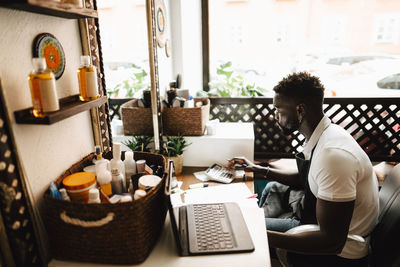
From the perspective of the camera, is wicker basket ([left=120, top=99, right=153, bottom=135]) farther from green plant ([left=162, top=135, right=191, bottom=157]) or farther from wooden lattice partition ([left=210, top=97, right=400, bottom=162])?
wooden lattice partition ([left=210, top=97, right=400, bottom=162])

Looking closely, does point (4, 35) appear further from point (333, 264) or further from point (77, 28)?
point (333, 264)

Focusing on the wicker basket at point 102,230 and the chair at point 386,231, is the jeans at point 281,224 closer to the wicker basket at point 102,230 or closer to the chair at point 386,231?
the chair at point 386,231

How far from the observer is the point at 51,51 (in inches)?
36.7

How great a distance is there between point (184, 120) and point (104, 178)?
3.06 ft

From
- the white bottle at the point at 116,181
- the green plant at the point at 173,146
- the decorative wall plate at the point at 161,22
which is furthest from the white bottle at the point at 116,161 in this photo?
the decorative wall plate at the point at 161,22

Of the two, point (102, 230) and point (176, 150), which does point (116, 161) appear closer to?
point (102, 230)

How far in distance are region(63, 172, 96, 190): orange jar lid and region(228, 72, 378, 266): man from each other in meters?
0.82

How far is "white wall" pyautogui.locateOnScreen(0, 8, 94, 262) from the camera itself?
77 cm

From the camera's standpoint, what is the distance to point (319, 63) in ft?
9.57

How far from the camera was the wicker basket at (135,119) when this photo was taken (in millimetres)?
1734

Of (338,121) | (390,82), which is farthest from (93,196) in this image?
(390,82)

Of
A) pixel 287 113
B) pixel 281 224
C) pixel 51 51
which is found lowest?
pixel 281 224

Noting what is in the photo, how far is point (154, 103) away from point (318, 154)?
102cm

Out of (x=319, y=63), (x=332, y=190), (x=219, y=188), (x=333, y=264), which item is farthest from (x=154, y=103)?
(x=319, y=63)
